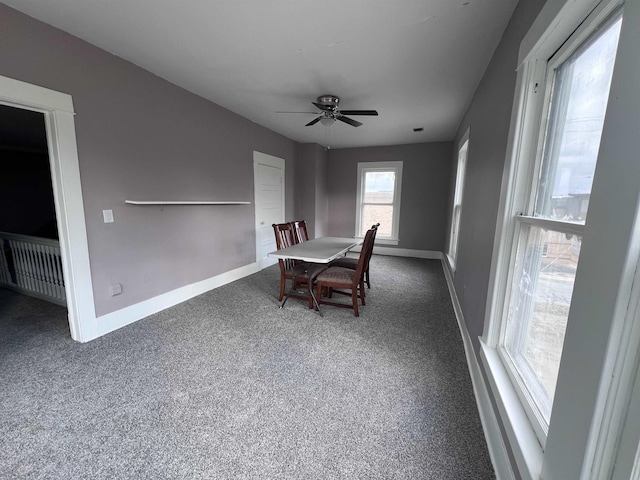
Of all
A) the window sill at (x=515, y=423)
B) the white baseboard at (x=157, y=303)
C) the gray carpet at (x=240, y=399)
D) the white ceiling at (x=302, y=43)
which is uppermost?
the white ceiling at (x=302, y=43)

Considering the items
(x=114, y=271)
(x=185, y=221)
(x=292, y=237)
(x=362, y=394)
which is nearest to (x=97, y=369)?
(x=114, y=271)

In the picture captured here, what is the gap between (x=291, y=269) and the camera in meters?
3.19

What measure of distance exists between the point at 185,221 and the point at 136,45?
170 cm

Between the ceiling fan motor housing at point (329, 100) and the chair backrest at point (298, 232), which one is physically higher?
Answer: the ceiling fan motor housing at point (329, 100)

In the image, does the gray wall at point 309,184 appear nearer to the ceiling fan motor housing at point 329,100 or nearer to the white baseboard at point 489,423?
the ceiling fan motor housing at point 329,100

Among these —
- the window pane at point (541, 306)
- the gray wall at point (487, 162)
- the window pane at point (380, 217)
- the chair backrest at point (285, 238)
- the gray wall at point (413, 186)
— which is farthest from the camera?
the window pane at point (380, 217)

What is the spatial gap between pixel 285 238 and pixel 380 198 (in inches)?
125

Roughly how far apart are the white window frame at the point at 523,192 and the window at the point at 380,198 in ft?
14.0

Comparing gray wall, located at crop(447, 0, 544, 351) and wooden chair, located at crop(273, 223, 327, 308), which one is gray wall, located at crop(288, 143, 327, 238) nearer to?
wooden chair, located at crop(273, 223, 327, 308)

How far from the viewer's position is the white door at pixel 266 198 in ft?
14.1

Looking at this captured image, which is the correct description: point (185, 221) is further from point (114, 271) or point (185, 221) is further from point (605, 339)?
point (605, 339)

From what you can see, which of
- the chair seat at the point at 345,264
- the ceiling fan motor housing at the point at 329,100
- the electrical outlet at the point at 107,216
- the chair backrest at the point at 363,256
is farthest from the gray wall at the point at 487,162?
the electrical outlet at the point at 107,216

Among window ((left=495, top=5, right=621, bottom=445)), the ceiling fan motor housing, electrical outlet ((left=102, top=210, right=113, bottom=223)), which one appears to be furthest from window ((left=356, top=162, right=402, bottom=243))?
electrical outlet ((left=102, top=210, right=113, bottom=223))

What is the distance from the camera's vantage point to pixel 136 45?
6.99ft
